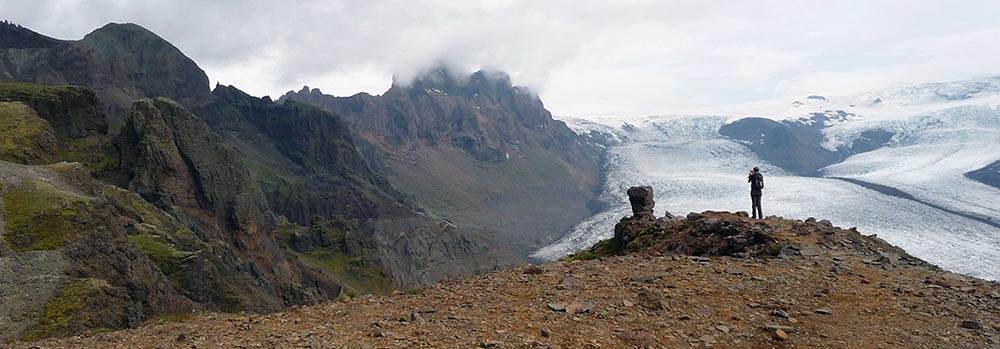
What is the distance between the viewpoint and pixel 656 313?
43.4 ft

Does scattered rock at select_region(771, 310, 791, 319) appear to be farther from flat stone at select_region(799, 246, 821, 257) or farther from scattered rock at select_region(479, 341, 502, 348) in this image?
flat stone at select_region(799, 246, 821, 257)

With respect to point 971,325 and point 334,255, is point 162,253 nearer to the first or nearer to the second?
point 971,325

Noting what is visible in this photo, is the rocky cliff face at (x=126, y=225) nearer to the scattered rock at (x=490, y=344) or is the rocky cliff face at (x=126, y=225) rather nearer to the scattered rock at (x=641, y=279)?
the scattered rock at (x=490, y=344)

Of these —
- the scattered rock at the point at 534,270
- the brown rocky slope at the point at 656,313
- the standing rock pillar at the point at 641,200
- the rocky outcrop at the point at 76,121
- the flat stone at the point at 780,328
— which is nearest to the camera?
the brown rocky slope at the point at 656,313

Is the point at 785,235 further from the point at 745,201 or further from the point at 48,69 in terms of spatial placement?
the point at 48,69

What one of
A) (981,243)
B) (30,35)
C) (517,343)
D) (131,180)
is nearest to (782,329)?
(517,343)

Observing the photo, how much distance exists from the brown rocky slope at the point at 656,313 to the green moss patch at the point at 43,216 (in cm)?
1893

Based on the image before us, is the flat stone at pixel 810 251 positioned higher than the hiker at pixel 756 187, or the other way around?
the hiker at pixel 756 187

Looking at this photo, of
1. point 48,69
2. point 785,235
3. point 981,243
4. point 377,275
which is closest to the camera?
point 785,235

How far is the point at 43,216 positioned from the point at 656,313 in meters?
32.4

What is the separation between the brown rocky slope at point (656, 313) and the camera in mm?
11742

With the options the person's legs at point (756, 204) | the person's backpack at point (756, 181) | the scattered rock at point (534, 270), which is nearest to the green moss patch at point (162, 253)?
the scattered rock at point (534, 270)

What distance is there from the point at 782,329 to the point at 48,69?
216 metres

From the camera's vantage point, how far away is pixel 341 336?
12008 mm
